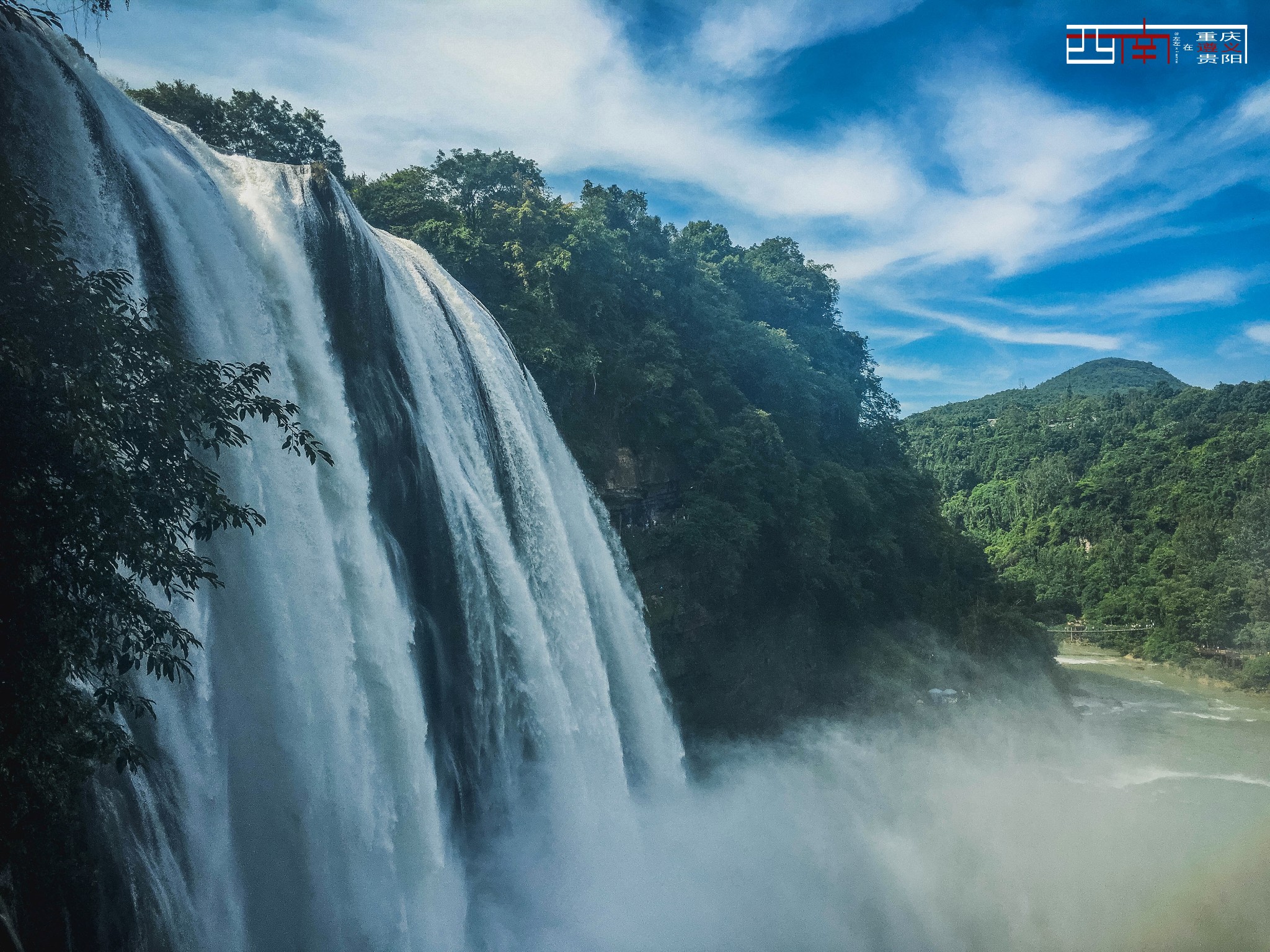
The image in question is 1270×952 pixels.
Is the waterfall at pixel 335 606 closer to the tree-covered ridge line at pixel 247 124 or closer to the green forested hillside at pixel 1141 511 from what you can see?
the tree-covered ridge line at pixel 247 124

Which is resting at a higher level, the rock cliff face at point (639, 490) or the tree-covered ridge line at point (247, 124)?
the tree-covered ridge line at point (247, 124)

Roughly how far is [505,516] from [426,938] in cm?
563

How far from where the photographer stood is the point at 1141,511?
46.4m

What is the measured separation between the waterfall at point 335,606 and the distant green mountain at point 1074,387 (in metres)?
99.7

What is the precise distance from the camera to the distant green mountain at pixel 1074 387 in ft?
361

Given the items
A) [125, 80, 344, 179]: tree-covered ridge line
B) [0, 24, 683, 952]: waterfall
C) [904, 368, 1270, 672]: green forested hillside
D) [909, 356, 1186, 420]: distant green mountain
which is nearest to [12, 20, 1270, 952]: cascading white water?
[0, 24, 683, 952]: waterfall

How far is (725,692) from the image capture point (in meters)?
19.1

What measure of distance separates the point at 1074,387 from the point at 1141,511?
112396 mm

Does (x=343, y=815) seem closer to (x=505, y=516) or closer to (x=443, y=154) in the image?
(x=505, y=516)

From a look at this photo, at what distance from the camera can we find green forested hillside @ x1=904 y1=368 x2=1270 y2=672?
3412 cm

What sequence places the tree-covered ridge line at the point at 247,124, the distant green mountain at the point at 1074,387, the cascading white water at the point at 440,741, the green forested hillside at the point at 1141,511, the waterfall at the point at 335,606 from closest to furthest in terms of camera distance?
the waterfall at the point at 335,606 → the cascading white water at the point at 440,741 → the tree-covered ridge line at the point at 247,124 → the green forested hillside at the point at 1141,511 → the distant green mountain at the point at 1074,387

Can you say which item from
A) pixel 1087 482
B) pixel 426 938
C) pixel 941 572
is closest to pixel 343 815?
pixel 426 938

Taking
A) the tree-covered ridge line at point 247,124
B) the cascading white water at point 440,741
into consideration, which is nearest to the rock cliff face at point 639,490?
the cascading white water at point 440,741

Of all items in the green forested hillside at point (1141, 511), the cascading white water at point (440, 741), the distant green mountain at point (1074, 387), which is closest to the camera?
the cascading white water at point (440, 741)
